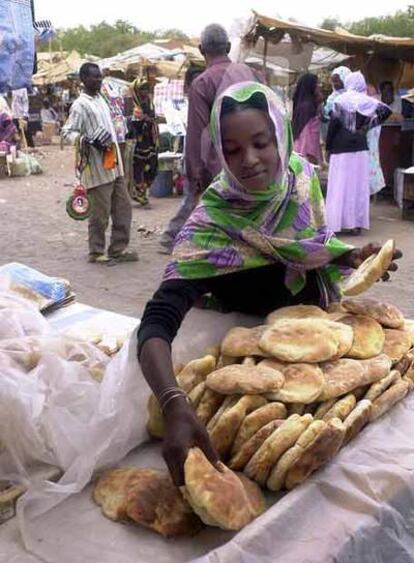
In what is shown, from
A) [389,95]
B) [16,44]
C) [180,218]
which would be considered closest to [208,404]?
[16,44]

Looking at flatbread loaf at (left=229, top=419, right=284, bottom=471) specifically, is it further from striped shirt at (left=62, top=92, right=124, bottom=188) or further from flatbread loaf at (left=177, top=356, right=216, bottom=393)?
striped shirt at (left=62, top=92, right=124, bottom=188)

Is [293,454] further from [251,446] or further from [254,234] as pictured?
[254,234]

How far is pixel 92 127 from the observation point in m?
5.56

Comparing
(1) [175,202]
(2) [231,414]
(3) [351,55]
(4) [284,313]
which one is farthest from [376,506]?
(3) [351,55]

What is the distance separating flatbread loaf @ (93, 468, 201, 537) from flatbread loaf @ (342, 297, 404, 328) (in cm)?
74

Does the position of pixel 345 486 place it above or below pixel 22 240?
above

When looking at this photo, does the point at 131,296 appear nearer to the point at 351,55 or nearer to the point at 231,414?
the point at 231,414

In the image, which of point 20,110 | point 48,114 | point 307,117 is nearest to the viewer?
point 307,117

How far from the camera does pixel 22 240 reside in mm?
7266

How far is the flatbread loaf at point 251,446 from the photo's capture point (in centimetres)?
123

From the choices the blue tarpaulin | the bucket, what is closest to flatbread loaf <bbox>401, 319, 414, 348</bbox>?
the blue tarpaulin

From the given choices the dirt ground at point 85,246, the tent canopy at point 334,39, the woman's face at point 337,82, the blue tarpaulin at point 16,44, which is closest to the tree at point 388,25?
the tent canopy at point 334,39

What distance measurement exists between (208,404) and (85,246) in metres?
5.72

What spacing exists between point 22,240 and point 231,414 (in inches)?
253
